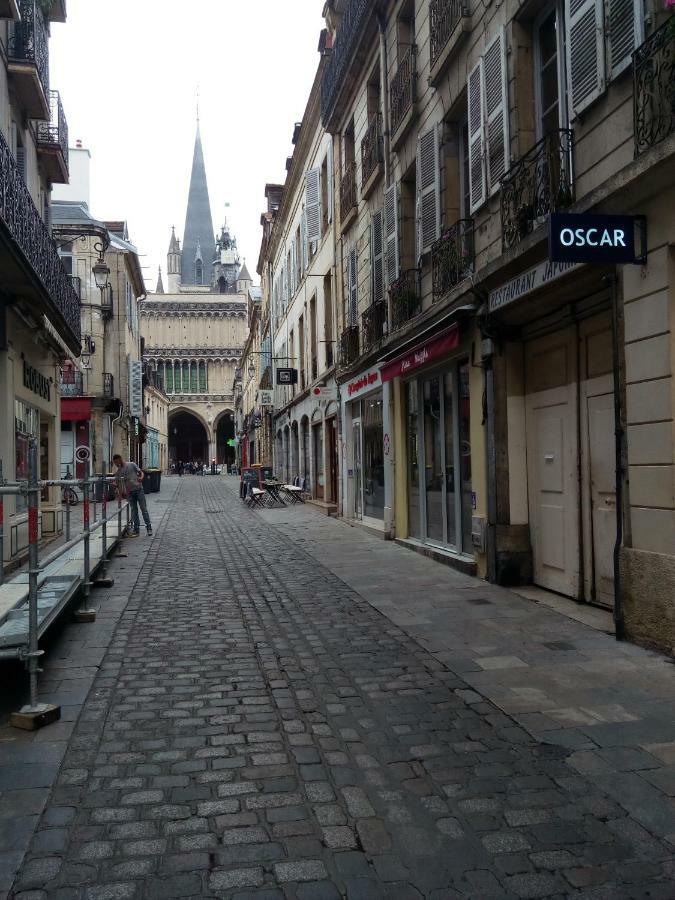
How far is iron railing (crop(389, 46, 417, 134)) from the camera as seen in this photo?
37.1 ft

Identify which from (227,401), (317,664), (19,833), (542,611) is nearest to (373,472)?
(542,611)

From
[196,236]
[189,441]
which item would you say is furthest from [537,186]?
[196,236]

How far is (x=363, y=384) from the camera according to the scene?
48.6 ft

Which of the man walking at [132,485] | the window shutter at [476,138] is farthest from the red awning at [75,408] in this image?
the window shutter at [476,138]

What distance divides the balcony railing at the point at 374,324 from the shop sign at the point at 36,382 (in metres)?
5.84

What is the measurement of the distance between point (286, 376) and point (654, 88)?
19929mm

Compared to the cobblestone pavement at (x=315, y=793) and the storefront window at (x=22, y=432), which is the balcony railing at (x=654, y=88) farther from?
the storefront window at (x=22, y=432)

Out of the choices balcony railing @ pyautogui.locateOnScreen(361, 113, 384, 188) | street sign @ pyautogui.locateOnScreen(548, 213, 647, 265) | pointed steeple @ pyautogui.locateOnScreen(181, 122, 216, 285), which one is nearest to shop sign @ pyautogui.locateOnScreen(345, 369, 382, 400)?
balcony railing @ pyautogui.locateOnScreen(361, 113, 384, 188)

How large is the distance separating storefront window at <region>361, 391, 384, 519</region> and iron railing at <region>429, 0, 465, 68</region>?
18.9 feet

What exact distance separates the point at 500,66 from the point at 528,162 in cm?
136

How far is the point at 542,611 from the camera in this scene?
698cm

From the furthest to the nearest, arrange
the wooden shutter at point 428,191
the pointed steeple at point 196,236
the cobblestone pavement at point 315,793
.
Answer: the pointed steeple at point 196,236, the wooden shutter at point 428,191, the cobblestone pavement at point 315,793

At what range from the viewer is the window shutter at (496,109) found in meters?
7.93

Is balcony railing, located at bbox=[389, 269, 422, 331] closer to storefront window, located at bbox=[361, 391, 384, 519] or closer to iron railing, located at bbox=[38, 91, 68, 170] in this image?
storefront window, located at bbox=[361, 391, 384, 519]
